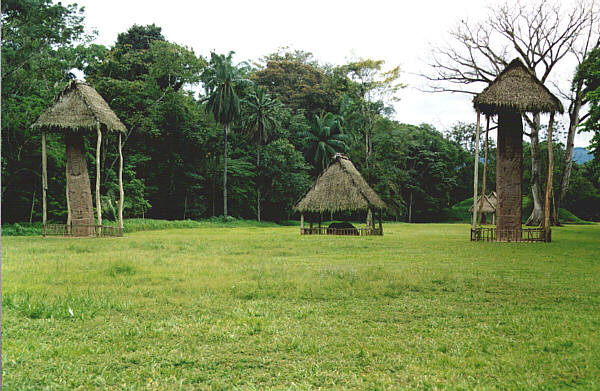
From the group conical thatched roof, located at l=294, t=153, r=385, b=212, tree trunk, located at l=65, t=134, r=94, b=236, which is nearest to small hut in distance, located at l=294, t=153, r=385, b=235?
conical thatched roof, located at l=294, t=153, r=385, b=212

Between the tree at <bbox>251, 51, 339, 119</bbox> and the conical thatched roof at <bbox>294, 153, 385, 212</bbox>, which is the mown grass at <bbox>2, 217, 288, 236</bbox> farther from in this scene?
the tree at <bbox>251, 51, 339, 119</bbox>

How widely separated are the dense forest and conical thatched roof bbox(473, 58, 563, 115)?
4.69 ft

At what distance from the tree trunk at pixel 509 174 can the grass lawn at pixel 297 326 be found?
277 inches

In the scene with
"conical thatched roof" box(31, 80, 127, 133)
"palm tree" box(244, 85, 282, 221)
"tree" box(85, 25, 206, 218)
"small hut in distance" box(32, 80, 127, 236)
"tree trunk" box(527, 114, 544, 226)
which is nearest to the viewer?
"conical thatched roof" box(31, 80, 127, 133)

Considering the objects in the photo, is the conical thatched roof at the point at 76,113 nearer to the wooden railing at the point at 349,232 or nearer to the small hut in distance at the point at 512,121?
the wooden railing at the point at 349,232

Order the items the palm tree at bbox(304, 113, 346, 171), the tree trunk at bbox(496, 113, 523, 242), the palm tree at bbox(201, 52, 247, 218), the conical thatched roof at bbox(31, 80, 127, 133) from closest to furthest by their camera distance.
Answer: the conical thatched roof at bbox(31, 80, 127, 133) < the tree trunk at bbox(496, 113, 523, 242) < the palm tree at bbox(201, 52, 247, 218) < the palm tree at bbox(304, 113, 346, 171)

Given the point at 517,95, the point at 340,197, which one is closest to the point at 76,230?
the point at 340,197

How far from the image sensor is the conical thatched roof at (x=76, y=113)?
15984mm

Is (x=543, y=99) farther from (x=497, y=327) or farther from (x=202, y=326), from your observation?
(x=202, y=326)

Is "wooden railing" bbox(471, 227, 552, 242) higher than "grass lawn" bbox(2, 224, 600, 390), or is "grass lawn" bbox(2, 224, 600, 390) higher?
"wooden railing" bbox(471, 227, 552, 242)

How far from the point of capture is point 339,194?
20.1 meters

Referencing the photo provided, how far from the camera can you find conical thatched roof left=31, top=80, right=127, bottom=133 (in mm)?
15984

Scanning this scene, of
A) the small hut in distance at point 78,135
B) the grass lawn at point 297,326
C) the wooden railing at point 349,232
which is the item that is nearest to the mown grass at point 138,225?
the small hut in distance at point 78,135

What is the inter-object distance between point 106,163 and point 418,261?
20623 mm
